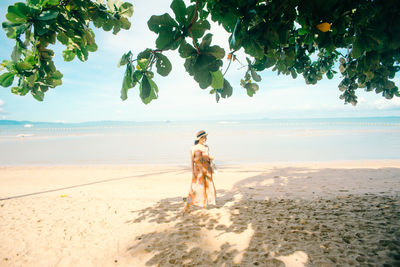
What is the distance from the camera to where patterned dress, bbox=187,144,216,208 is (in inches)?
179

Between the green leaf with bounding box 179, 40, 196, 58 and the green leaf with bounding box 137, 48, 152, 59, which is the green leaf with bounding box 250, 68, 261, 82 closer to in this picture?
the green leaf with bounding box 179, 40, 196, 58

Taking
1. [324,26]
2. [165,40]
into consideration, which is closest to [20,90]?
[165,40]

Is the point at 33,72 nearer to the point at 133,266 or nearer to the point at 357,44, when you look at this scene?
the point at 357,44

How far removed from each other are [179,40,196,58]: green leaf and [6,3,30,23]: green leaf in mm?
872

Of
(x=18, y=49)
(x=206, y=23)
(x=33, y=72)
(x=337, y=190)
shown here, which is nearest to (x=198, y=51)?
(x=206, y=23)

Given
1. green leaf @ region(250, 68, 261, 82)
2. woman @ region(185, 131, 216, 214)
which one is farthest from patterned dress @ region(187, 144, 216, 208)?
green leaf @ region(250, 68, 261, 82)

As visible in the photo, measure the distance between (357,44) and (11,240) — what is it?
597 centimetres

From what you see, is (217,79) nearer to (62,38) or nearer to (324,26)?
(324,26)

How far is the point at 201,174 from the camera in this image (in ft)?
15.2

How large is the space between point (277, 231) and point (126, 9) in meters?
3.95

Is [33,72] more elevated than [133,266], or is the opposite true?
[33,72]

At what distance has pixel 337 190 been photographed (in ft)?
20.2

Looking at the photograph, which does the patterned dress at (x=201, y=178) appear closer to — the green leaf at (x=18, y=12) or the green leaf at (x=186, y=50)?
the green leaf at (x=186, y=50)

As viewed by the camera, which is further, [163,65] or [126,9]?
[126,9]
